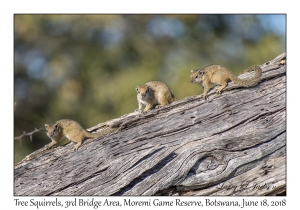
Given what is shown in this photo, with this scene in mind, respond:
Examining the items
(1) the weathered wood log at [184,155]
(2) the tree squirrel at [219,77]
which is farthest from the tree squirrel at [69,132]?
(2) the tree squirrel at [219,77]

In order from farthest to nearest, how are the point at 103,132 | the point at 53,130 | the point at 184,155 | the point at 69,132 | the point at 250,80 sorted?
the point at 53,130 → the point at 69,132 → the point at 250,80 → the point at 103,132 → the point at 184,155

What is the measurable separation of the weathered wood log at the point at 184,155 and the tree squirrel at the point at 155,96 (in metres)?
0.62

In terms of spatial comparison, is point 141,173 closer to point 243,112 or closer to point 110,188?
point 110,188

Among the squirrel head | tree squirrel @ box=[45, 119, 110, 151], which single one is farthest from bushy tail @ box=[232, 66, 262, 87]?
the squirrel head

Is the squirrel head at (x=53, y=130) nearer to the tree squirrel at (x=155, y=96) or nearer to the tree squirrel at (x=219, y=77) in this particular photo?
the tree squirrel at (x=155, y=96)

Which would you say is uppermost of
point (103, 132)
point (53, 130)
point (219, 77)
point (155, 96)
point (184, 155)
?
point (219, 77)

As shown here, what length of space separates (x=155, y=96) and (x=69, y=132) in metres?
1.60

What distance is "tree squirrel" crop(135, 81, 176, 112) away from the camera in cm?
761

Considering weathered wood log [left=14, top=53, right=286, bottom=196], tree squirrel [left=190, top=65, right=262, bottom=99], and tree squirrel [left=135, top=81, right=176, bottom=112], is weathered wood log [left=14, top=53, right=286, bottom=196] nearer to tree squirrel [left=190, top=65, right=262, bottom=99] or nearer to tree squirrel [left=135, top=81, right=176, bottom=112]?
tree squirrel [left=190, top=65, right=262, bottom=99]

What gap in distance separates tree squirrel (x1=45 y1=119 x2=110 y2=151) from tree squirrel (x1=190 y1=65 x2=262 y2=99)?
6.33ft

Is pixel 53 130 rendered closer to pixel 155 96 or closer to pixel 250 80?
pixel 155 96

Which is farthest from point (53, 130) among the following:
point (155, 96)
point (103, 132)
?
point (155, 96)

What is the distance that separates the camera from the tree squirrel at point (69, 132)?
22.7 feet

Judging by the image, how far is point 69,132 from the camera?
23.7 ft
